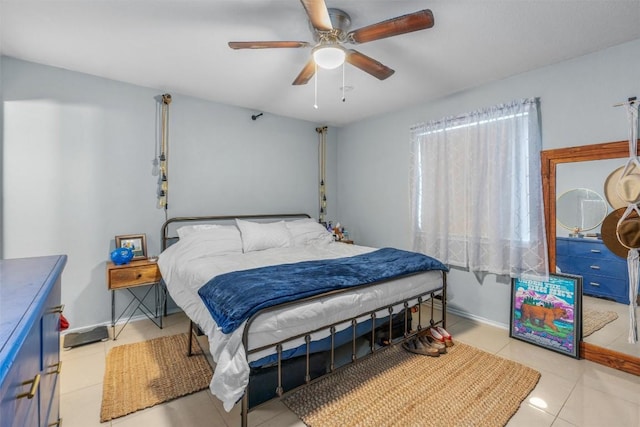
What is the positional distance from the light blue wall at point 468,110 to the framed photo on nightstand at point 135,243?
2990mm

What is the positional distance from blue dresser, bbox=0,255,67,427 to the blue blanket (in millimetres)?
731

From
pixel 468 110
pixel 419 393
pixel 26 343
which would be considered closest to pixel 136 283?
pixel 26 343

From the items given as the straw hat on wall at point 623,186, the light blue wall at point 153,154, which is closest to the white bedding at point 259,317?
the light blue wall at point 153,154

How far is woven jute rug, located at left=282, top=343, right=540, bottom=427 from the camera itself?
1.85m

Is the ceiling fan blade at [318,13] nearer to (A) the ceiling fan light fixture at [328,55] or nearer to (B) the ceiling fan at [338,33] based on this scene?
(B) the ceiling fan at [338,33]

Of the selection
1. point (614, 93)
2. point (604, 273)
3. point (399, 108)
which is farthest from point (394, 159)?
point (604, 273)

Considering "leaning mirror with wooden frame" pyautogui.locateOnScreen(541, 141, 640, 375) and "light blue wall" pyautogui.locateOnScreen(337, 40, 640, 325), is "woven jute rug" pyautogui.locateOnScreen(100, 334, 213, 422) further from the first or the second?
"leaning mirror with wooden frame" pyautogui.locateOnScreen(541, 141, 640, 375)

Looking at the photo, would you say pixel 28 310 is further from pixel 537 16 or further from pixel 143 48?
pixel 537 16

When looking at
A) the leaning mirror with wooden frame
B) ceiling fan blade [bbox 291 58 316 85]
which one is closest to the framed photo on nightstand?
ceiling fan blade [bbox 291 58 316 85]

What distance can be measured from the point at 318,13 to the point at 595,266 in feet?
10.1

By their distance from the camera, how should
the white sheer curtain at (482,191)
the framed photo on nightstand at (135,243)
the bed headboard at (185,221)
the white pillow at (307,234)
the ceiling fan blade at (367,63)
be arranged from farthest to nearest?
1. the white pillow at (307,234)
2. the bed headboard at (185,221)
3. the framed photo on nightstand at (135,243)
4. the white sheer curtain at (482,191)
5. the ceiling fan blade at (367,63)

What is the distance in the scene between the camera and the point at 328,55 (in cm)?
200

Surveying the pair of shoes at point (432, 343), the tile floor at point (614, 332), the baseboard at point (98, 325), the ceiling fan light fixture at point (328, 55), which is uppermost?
the ceiling fan light fixture at point (328, 55)

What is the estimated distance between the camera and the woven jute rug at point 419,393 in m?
1.85
